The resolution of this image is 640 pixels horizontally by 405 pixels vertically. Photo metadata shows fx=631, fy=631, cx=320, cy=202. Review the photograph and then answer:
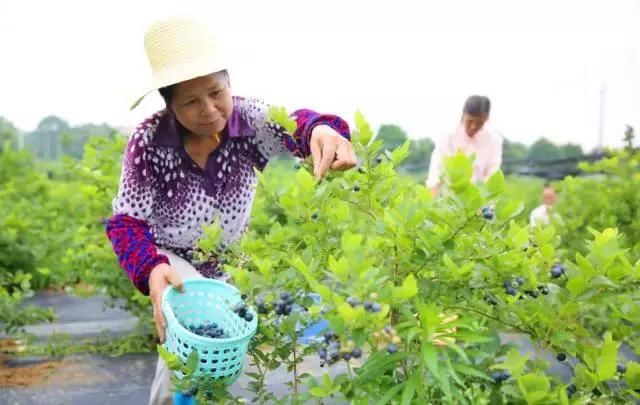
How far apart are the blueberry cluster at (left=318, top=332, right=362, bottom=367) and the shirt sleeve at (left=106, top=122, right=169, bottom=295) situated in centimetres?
87

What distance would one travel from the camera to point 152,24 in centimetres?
196

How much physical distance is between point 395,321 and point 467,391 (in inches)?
8.3

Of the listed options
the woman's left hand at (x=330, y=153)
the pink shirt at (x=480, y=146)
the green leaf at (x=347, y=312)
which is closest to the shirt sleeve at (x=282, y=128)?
the woman's left hand at (x=330, y=153)

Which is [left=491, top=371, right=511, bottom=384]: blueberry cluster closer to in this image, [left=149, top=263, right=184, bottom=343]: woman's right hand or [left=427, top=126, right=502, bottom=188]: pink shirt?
[left=149, top=263, right=184, bottom=343]: woman's right hand

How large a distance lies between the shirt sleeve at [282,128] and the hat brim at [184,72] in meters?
0.26

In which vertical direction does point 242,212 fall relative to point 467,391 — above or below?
above

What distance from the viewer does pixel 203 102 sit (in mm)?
1894

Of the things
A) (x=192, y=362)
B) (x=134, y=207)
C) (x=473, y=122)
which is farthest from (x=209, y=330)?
(x=473, y=122)

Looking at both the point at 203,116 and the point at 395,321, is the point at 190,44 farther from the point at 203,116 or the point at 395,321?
the point at 395,321

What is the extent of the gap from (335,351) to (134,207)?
45.2 inches

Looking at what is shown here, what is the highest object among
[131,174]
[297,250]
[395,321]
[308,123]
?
[308,123]

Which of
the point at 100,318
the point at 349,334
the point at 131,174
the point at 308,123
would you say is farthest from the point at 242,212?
the point at 100,318

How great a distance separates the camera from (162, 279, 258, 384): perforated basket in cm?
156

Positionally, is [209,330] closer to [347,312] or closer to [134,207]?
[134,207]
